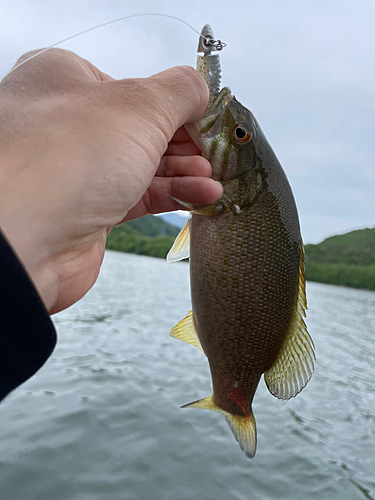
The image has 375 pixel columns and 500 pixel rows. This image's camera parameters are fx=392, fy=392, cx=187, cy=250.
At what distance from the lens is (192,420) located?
629cm

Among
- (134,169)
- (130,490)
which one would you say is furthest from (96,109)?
(130,490)

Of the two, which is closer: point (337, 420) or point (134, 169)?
point (134, 169)

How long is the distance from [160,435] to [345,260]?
189ft

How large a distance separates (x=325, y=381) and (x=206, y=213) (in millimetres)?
8499

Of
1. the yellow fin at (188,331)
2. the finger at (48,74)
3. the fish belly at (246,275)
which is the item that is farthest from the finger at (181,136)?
the yellow fin at (188,331)

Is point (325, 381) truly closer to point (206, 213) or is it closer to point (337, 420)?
point (337, 420)

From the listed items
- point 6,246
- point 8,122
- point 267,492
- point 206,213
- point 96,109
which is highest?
point 96,109

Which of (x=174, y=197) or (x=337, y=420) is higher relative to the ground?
(x=174, y=197)

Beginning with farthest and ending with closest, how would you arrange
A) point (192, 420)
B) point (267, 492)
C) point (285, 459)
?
point (192, 420) → point (285, 459) → point (267, 492)

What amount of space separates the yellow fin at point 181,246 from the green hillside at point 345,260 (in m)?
47.9

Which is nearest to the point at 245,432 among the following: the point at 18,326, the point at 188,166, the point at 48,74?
the point at 188,166

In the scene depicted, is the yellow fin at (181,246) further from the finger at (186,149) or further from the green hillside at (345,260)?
the green hillside at (345,260)

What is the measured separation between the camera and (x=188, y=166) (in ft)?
7.49

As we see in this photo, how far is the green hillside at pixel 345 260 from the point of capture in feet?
156
